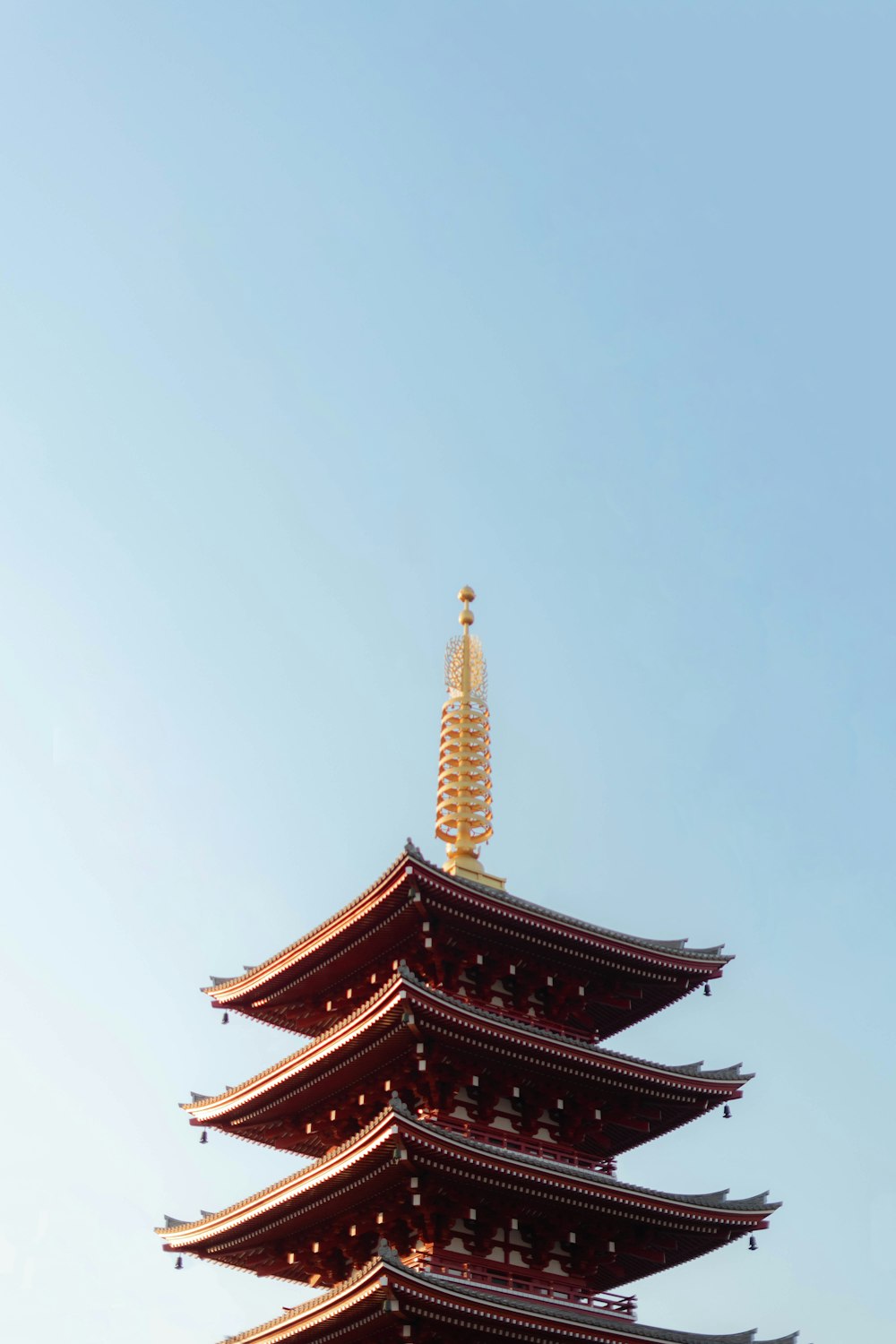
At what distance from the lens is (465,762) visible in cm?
4231

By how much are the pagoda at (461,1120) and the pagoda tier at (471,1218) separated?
6cm

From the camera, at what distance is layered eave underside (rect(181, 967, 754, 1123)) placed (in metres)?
32.8

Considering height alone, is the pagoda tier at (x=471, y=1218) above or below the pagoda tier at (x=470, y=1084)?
below

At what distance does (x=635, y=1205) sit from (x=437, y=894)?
8.36m

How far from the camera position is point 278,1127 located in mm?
38688

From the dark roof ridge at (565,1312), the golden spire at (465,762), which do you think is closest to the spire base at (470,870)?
the golden spire at (465,762)

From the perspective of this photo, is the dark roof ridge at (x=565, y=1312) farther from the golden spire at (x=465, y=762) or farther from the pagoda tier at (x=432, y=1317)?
the golden spire at (x=465, y=762)

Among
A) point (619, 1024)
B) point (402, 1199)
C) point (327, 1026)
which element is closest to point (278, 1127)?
point (327, 1026)

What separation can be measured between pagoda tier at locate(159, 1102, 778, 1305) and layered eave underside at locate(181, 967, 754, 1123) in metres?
2.68

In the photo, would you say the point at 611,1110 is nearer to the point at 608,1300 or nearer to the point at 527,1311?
the point at 608,1300

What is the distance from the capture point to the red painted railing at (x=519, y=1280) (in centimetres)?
3162

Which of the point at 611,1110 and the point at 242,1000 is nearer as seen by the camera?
the point at 611,1110

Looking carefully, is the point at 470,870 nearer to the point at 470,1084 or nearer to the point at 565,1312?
the point at 470,1084

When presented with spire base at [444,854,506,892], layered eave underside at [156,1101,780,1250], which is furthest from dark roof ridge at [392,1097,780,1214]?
spire base at [444,854,506,892]
